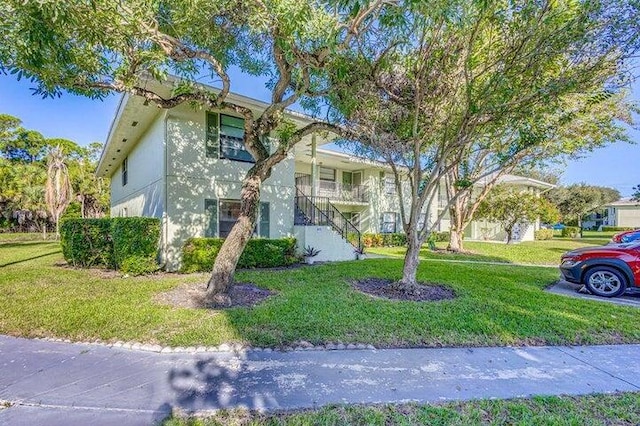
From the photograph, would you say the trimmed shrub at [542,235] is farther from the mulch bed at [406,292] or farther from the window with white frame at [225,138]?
the window with white frame at [225,138]

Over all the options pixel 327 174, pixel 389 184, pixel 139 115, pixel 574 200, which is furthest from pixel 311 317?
pixel 574 200

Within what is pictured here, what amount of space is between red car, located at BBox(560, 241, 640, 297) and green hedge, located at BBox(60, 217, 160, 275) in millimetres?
11637

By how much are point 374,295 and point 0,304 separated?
24.7 ft

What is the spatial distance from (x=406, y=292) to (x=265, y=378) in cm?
461

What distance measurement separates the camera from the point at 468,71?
667 cm

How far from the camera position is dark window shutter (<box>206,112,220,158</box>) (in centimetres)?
1070

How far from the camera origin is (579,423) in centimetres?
284

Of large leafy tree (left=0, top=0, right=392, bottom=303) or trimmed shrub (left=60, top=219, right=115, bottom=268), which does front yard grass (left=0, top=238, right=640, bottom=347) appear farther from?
trimmed shrub (left=60, top=219, right=115, bottom=268)

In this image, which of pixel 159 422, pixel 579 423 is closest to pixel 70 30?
pixel 159 422

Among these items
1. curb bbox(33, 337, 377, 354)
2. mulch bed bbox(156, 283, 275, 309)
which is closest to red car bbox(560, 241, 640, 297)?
curb bbox(33, 337, 377, 354)

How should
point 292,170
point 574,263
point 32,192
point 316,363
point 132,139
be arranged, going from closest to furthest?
1. point 316,363
2. point 574,263
3. point 292,170
4. point 132,139
5. point 32,192

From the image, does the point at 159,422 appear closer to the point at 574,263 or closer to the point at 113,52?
the point at 113,52

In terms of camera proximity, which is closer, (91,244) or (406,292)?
(406,292)

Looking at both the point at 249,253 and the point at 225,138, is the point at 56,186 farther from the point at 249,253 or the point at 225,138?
the point at 249,253
